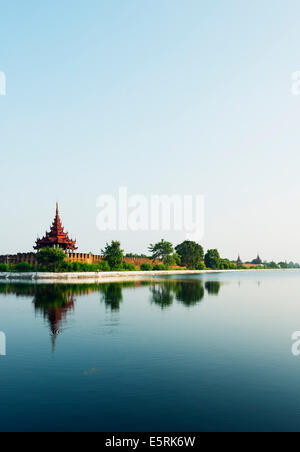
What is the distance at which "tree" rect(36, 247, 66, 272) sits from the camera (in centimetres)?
7006

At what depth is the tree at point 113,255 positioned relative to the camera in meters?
91.4

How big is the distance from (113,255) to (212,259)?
103m

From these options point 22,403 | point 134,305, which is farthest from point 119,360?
point 134,305

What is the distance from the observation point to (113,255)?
91.4 m

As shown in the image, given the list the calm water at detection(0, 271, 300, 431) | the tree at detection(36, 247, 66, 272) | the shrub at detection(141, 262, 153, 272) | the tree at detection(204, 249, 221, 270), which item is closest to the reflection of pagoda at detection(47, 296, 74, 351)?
the calm water at detection(0, 271, 300, 431)

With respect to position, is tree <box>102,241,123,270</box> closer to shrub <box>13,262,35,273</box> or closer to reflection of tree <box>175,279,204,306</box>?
shrub <box>13,262,35,273</box>

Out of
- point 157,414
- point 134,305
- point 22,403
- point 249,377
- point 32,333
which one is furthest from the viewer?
point 134,305

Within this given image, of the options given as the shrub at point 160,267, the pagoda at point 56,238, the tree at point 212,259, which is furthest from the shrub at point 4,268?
the tree at point 212,259

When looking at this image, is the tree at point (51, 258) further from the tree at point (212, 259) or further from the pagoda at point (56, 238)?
the tree at point (212, 259)

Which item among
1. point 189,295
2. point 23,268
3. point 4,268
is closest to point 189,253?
point 23,268

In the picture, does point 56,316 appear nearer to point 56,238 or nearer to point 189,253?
point 56,238
